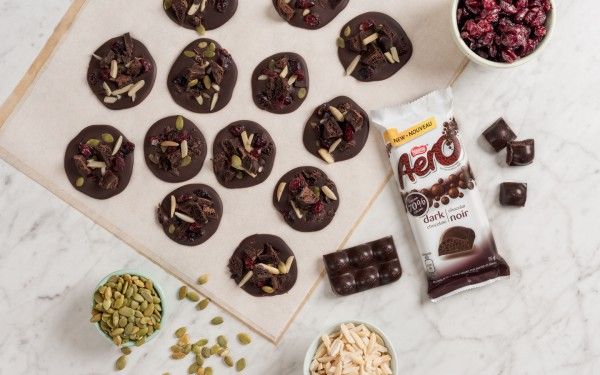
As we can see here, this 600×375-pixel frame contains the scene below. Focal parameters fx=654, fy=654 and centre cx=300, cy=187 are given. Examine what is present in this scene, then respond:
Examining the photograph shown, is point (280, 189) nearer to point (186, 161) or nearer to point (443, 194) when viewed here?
point (186, 161)

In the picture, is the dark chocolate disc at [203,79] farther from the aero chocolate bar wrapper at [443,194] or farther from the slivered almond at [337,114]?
→ the aero chocolate bar wrapper at [443,194]

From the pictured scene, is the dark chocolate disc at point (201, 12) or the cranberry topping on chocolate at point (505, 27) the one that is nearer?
the cranberry topping on chocolate at point (505, 27)

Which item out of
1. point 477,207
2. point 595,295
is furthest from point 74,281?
point 595,295

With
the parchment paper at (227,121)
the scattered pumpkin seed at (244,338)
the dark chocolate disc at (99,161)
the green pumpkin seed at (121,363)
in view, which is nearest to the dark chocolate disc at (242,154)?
the parchment paper at (227,121)

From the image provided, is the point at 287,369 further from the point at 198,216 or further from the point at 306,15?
the point at 306,15

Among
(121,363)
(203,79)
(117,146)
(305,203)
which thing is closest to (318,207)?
(305,203)

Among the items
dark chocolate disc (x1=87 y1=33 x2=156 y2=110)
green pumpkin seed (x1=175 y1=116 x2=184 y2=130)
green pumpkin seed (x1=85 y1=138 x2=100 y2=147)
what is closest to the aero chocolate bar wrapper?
green pumpkin seed (x1=175 y1=116 x2=184 y2=130)

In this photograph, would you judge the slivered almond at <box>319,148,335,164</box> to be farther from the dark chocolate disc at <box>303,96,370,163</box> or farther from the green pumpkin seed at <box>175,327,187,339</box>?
the green pumpkin seed at <box>175,327,187,339</box>
